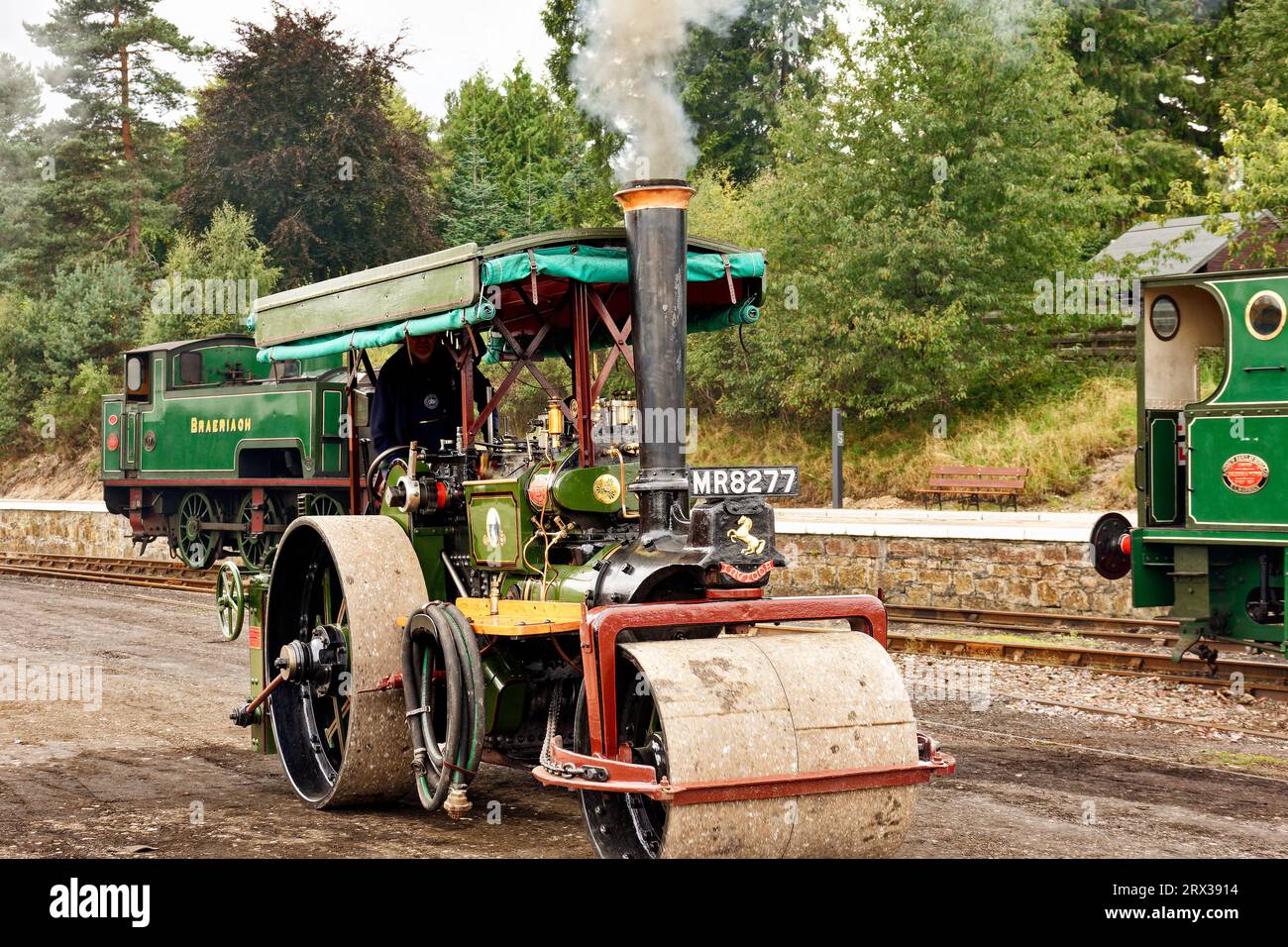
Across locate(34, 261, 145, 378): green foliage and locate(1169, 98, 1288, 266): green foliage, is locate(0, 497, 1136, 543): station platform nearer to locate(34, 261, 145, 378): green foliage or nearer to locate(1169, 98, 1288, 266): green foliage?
locate(1169, 98, 1288, 266): green foliage

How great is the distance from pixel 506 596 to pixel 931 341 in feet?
57.6

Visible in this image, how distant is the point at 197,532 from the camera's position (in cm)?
2094

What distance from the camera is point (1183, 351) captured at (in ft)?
34.7

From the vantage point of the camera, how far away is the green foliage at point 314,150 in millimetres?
33125

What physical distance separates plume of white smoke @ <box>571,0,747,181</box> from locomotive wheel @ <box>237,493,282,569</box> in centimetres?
1323

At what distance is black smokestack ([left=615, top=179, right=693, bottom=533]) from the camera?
5.42 metres

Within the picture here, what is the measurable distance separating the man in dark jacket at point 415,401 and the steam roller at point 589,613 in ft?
0.36

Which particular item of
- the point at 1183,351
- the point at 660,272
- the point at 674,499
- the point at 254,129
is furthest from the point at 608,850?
the point at 254,129

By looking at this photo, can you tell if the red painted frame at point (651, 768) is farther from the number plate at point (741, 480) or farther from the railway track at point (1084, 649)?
the railway track at point (1084, 649)

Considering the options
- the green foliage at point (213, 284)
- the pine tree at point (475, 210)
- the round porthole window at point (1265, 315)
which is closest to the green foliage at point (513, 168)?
the pine tree at point (475, 210)

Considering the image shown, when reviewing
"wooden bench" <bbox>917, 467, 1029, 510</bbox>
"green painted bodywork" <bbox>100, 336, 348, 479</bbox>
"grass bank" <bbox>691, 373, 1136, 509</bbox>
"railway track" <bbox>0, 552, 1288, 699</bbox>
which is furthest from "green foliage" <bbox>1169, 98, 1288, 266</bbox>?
"green painted bodywork" <bbox>100, 336, 348, 479</bbox>

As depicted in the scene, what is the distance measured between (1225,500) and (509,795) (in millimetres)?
5415

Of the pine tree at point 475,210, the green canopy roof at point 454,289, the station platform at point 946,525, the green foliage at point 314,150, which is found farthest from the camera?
the pine tree at point 475,210

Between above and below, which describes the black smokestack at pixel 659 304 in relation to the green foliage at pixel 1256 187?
below
